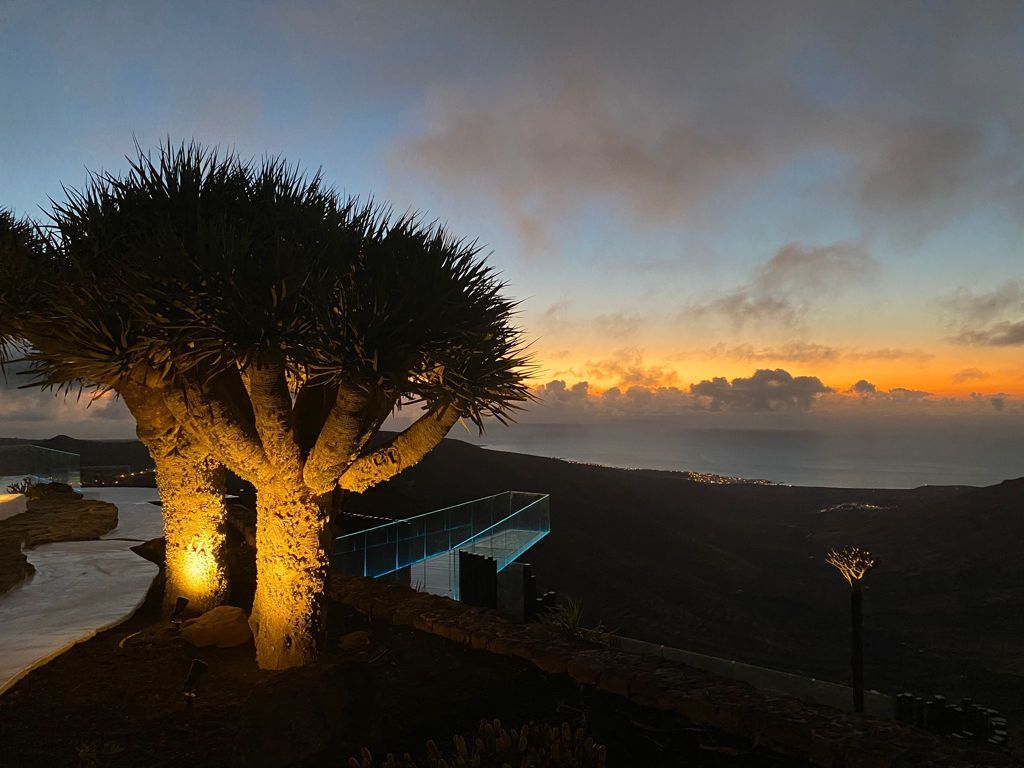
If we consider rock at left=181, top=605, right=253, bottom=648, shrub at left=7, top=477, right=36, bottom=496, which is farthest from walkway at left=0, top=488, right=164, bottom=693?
shrub at left=7, top=477, right=36, bottom=496

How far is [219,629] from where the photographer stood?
6.54 metres

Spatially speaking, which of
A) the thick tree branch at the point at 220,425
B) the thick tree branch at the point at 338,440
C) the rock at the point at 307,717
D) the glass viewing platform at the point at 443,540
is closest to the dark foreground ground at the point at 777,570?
the thick tree branch at the point at 220,425

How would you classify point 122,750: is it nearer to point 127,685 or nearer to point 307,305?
point 127,685

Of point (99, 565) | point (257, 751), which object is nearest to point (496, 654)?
point (257, 751)

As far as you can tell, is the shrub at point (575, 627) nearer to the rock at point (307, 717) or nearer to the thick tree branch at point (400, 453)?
the thick tree branch at point (400, 453)

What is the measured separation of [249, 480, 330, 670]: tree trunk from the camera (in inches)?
234

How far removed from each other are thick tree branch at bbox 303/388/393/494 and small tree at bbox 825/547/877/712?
23.9 feet

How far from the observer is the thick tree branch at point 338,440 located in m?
5.64

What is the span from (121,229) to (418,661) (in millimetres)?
5500

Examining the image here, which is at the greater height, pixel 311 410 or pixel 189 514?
pixel 311 410

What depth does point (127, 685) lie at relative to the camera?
5.56m

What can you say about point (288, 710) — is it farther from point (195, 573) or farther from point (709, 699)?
point (195, 573)

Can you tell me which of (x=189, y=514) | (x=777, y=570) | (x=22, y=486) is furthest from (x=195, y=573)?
(x=777, y=570)

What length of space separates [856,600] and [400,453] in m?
7.41
